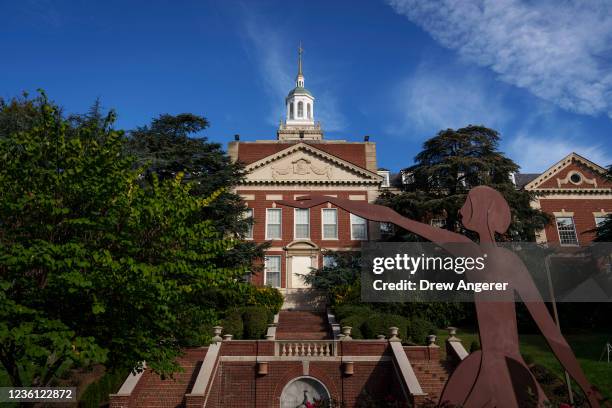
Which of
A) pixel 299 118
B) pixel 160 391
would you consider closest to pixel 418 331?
pixel 160 391

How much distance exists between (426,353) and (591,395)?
8.74m

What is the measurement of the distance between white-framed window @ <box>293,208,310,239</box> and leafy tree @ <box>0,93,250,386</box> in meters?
19.9

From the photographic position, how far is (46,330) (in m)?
8.52

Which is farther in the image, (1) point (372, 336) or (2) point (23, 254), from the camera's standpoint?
(1) point (372, 336)

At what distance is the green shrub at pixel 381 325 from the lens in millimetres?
18688

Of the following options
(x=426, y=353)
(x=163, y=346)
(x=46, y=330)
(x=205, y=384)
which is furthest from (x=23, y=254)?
(x=426, y=353)

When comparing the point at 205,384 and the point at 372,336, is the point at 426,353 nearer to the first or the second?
the point at 372,336

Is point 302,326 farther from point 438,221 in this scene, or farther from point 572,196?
point 572,196

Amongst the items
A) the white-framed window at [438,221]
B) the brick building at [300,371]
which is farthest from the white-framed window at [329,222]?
the brick building at [300,371]

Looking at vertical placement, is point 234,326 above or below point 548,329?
above

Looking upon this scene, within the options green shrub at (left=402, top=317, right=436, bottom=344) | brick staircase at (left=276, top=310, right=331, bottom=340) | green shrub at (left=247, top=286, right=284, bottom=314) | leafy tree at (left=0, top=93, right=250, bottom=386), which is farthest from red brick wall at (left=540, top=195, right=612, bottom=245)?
leafy tree at (left=0, top=93, right=250, bottom=386)

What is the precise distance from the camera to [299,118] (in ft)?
185

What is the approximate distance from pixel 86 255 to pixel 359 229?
75.2 ft

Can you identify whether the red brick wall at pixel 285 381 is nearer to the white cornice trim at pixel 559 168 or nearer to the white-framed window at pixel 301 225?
the white-framed window at pixel 301 225
